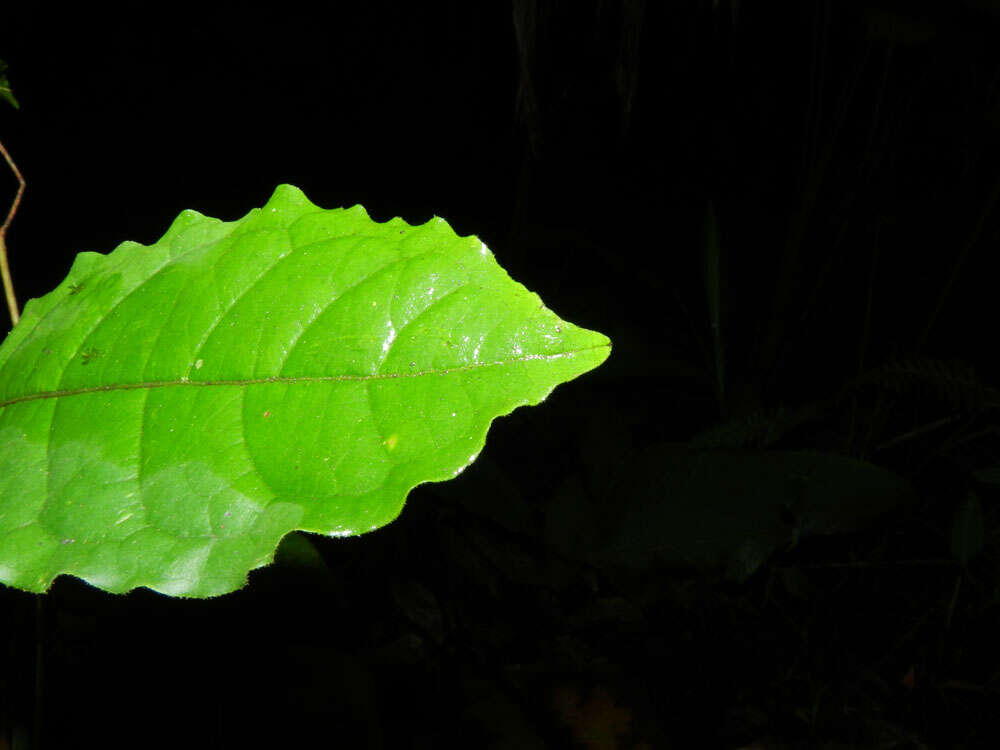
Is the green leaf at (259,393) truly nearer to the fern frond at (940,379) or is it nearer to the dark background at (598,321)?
the dark background at (598,321)

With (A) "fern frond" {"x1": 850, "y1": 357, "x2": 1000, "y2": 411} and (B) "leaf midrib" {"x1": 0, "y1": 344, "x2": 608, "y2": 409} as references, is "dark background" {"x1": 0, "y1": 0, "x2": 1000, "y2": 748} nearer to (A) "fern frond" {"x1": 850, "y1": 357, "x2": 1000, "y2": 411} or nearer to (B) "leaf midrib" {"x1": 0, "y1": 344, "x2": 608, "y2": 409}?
(A) "fern frond" {"x1": 850, "y1": 357, "x2": 1000, "y2": 411}

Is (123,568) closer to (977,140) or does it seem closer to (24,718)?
(24,718)

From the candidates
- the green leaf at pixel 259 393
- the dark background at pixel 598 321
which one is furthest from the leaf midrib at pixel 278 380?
the dark background at pixel 598 321

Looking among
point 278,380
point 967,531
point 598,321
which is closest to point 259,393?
point 278,380

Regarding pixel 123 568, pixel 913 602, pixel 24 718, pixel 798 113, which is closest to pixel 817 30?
pixel 798 113

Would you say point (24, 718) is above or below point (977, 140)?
below

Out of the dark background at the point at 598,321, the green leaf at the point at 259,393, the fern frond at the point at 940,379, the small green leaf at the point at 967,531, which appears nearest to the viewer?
the green leaf at the point at 259,393
